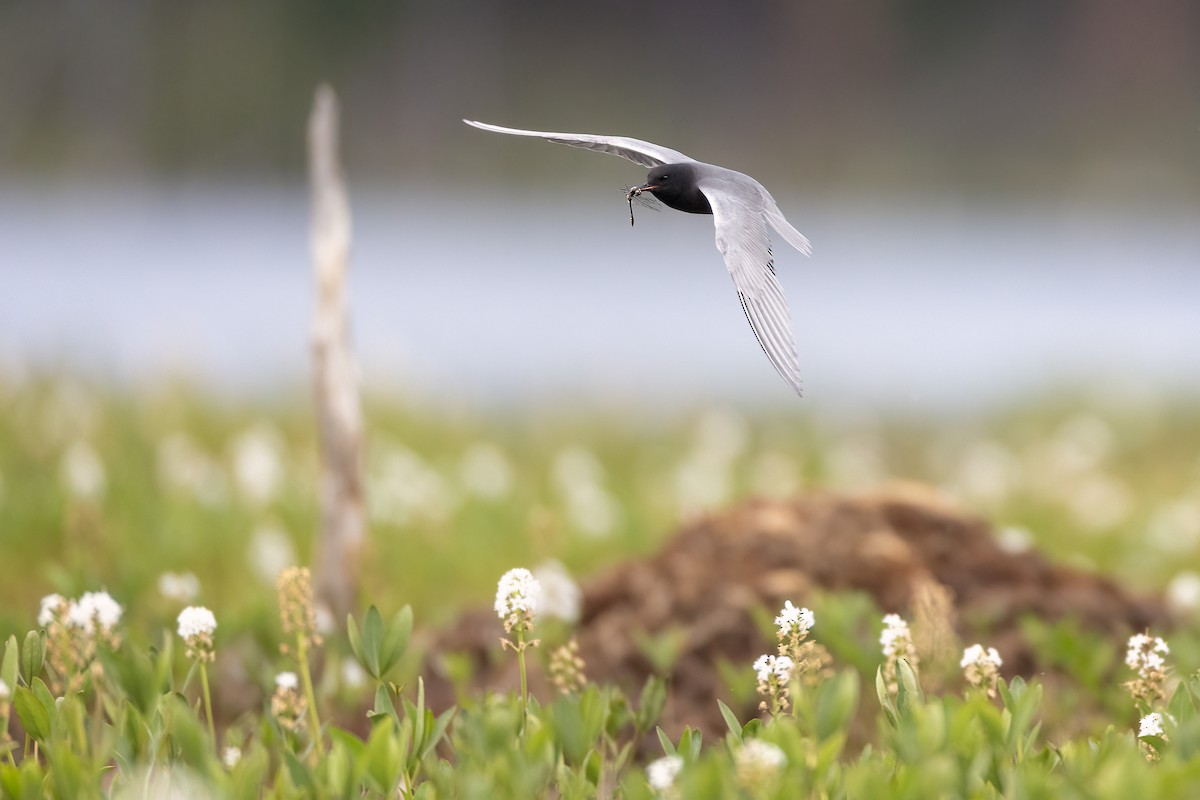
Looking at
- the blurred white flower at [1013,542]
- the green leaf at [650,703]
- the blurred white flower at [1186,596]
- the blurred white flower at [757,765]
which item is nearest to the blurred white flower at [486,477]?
the blurred white flower at [1013,542]

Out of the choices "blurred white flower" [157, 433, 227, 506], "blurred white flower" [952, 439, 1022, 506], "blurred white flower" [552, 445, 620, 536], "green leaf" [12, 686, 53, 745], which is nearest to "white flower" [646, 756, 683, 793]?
"green leaf" [12, 686, 53, 745]

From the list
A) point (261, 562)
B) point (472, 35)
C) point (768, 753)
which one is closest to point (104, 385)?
point (261, 562)

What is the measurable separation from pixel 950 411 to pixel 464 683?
7.74 m

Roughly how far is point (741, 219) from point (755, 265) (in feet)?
0.39

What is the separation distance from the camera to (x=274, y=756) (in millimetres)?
3383

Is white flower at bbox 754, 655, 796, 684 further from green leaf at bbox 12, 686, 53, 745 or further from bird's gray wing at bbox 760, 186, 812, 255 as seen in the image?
green leaf at bbox 12, 686, 53, 745

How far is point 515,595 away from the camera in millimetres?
2350

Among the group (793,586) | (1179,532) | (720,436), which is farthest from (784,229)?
(720,436)

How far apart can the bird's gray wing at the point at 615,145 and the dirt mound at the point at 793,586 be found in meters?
2.32

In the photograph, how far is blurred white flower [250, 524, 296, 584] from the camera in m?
5.46

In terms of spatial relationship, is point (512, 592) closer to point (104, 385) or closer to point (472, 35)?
point (104, 385)

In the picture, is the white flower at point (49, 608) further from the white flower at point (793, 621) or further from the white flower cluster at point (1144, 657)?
the white flower cluster at point (1144, 657)

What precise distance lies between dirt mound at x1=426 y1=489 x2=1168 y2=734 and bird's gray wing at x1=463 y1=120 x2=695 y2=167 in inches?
91.4

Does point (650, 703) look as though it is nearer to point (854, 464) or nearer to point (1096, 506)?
point (854, 464)
